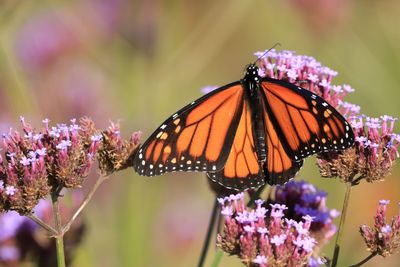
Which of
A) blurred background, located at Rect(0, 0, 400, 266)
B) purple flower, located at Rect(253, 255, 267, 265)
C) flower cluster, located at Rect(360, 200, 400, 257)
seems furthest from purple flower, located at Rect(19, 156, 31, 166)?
flower cluster, located at Rect(360, 200, 400, 257)

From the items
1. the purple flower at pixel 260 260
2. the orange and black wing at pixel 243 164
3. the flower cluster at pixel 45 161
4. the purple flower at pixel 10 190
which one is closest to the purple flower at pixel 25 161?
the flower cluster at pixel 45 161

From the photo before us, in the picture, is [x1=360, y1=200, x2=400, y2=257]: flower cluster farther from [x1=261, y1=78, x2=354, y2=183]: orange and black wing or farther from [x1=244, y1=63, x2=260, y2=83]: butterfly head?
[x1=244, y1=63, x2=260, y2=83]: butterfly head

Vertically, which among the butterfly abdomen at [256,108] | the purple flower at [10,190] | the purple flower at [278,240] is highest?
the butterfly abdomen at [256,108]

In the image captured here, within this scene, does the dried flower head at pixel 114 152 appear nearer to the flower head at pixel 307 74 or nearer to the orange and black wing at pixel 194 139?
the orange and black wing at pixel 194 139

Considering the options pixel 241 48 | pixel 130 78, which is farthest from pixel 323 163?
pixel 241 48

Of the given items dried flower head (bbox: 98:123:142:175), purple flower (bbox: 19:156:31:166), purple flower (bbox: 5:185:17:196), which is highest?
dried flower head (bbox: 98:123:142:175)

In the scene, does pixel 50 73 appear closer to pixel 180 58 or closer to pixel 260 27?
pixel 180 58

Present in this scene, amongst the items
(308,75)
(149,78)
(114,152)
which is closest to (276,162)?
(308,75)
